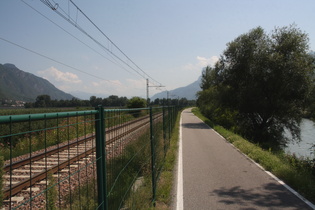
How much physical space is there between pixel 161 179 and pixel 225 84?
78.7 ft

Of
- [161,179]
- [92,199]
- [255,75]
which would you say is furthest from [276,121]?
[92,199]

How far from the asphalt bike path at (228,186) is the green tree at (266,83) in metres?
14.7

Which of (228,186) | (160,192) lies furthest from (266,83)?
(160,192)

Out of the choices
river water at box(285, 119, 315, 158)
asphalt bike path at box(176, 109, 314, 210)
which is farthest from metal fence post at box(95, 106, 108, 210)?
river water at box(285, 119, 315, 158)

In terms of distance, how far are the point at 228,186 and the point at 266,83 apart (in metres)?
20.6

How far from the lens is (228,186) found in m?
7.00

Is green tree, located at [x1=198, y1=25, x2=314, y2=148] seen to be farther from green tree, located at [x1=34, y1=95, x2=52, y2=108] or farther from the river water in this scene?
green tree, located at [x1=34, y1=95, x2=52, y2=108]

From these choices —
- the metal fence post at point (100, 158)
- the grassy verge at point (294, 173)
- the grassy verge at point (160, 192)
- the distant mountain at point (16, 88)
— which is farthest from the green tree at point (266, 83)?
the metal fence post at point (100, 158)

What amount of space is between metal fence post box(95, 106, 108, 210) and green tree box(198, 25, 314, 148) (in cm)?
2235

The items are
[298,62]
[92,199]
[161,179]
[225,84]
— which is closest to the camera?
[92,199]

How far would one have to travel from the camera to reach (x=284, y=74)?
77.9 ft

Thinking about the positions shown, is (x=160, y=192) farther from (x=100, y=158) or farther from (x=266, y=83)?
(x=266, y=83)

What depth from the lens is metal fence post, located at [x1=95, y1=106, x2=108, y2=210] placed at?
247cm

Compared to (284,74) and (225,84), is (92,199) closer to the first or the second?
(284,74)
